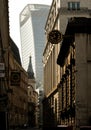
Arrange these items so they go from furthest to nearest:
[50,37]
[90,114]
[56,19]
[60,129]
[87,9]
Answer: [56,19] → [87,9] → [90,114] → [50,37] → [60,129]

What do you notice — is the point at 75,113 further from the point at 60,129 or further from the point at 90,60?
the point at 60,129

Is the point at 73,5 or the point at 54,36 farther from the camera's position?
the point at 73,5

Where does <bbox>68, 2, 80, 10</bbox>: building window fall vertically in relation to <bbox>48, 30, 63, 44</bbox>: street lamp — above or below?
above

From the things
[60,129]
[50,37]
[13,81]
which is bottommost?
[60,129]

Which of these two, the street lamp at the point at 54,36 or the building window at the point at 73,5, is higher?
the building window at the point at 73,5

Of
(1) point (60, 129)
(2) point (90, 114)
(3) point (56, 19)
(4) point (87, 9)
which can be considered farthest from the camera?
(3) point (56, 19)

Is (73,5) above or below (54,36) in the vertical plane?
above

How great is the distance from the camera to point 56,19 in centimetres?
10431

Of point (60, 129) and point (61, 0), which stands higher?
point (61, 0)

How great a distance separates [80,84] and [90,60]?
8.74 feet

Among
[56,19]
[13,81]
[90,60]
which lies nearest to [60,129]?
[13,81]

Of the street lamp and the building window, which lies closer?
the street lamp

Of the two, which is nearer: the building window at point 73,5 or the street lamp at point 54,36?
the street lamp at point 54,36

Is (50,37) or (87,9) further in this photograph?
(87,9)
